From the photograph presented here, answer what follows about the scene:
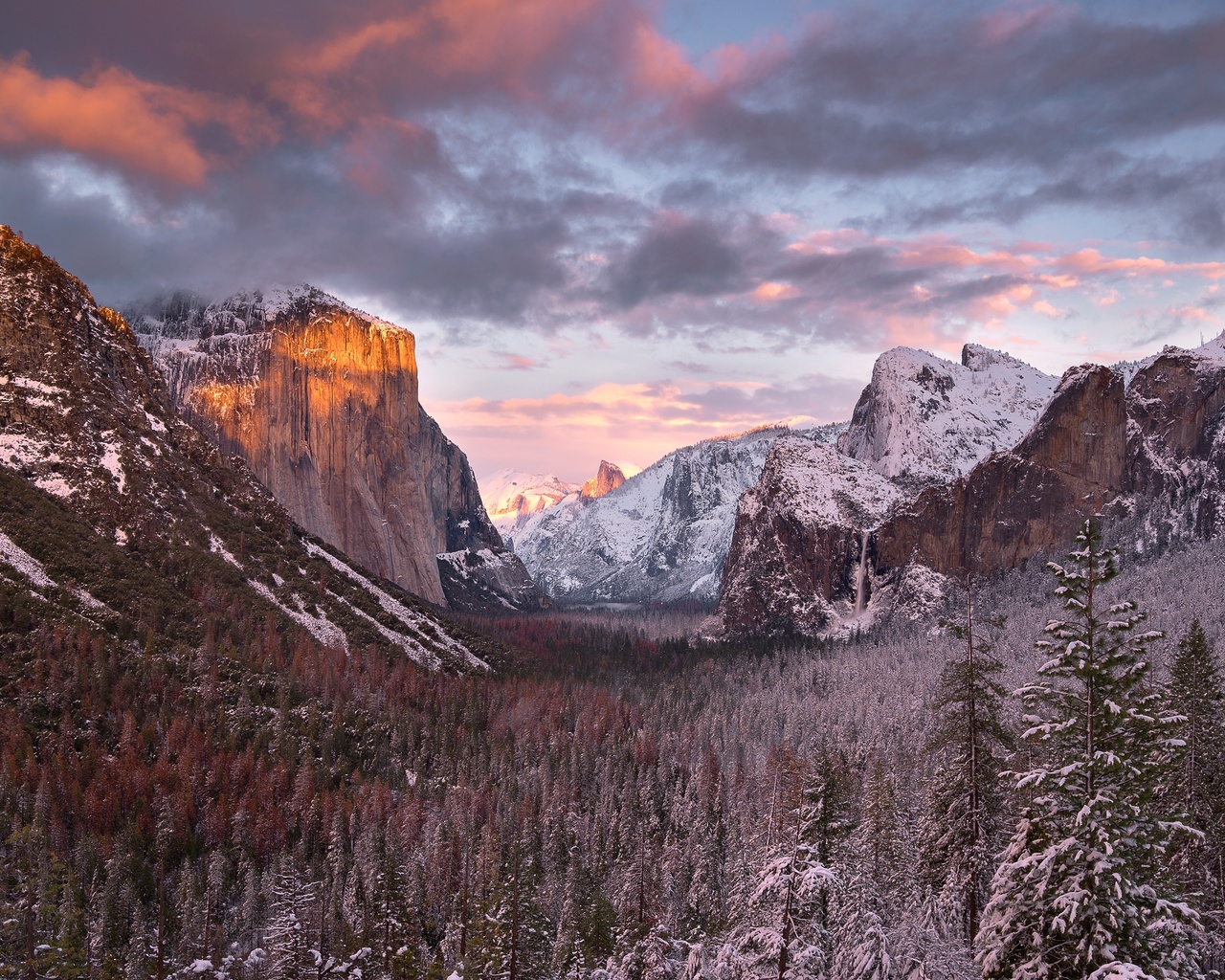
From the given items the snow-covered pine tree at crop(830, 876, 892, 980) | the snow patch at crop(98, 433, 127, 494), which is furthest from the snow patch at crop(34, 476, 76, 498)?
the snow-covered pine tree at crop(830, 876, 892, 980)

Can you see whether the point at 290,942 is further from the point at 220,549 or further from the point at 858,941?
the point at 220,549

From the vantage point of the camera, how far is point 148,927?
58.5 m

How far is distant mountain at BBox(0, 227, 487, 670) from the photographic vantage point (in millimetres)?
96500

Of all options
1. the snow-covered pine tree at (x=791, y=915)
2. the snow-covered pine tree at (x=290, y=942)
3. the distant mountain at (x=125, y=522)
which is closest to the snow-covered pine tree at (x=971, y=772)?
the snow-covered pine tree at (x=791, y=915)

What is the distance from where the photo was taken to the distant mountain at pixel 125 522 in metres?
96.5

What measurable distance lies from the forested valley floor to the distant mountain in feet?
11.4

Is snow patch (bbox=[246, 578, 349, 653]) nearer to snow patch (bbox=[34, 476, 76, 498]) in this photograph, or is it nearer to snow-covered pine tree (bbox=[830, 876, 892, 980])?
snow patch (bbox=[34, 476, 76, 498])

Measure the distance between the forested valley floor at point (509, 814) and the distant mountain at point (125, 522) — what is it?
3472 mm

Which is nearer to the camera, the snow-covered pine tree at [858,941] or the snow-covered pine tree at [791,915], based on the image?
the snow-covered pine tree at [791,915]

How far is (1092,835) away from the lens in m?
20.9

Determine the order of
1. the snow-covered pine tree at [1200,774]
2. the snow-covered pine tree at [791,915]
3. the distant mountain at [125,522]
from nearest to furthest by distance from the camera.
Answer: the snow-covered pine tree at [791,915], the snow-covered pine tree at [1200,774], the distant mountain at [125,522]

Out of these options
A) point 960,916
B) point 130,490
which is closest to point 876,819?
point 960,916

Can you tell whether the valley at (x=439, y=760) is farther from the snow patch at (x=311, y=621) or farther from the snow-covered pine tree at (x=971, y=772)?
the snow patch at (x=311, y=621)

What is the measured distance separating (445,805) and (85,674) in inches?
1381
